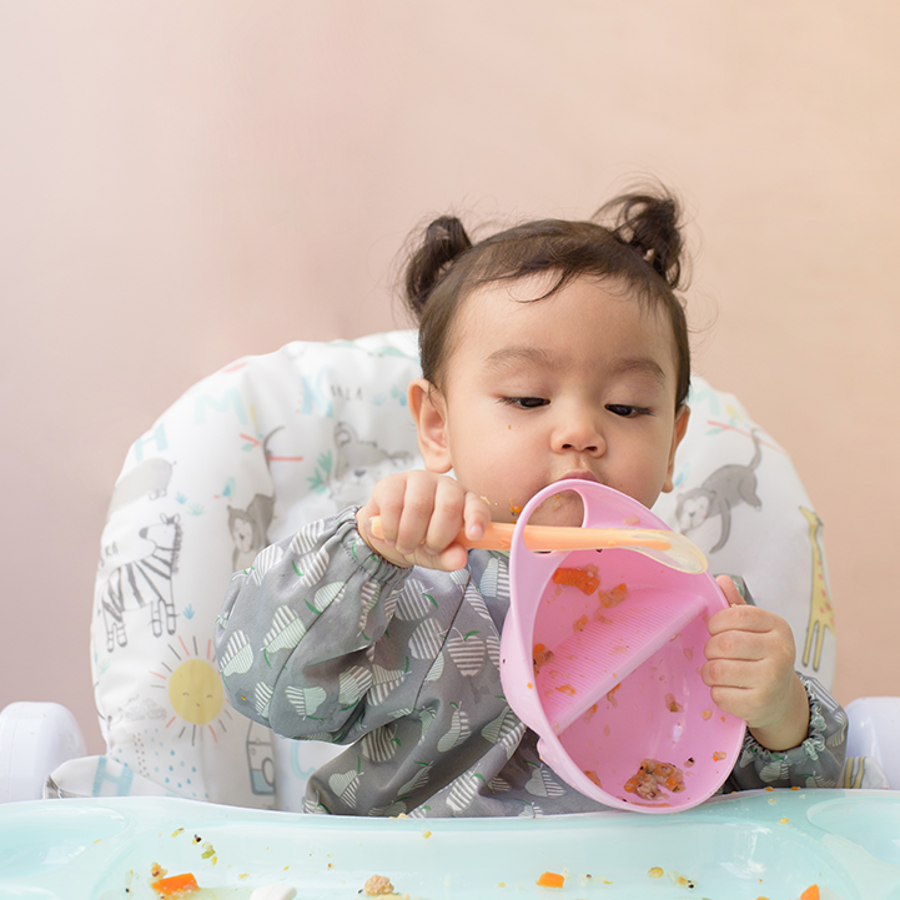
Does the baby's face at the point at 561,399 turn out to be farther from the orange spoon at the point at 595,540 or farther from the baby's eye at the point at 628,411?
the orange spoon at the point at 595,540

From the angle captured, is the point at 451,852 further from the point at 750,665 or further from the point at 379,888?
the point at 750,665

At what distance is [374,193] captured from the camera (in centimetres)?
139

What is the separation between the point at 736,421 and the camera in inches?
37.1

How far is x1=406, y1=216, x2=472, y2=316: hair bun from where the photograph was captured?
87 centimetres

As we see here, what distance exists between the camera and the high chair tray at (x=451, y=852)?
1.50 ft

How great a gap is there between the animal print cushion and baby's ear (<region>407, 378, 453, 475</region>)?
0.40 feet

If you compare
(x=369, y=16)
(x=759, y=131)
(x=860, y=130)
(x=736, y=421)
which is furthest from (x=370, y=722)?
(x=860, y=130)

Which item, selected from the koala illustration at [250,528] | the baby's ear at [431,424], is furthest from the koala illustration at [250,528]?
the baby's ear at [431,424]

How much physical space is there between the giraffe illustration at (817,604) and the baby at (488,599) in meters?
0.12

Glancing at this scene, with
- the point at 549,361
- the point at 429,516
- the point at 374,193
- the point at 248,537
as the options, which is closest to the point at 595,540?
the point at 429,516

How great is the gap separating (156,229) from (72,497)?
1.29 feet

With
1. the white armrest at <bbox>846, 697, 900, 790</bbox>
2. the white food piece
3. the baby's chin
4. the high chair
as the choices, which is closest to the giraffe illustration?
the high chair

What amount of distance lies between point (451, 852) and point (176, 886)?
14cm

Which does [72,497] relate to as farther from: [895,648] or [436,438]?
[895,648]
